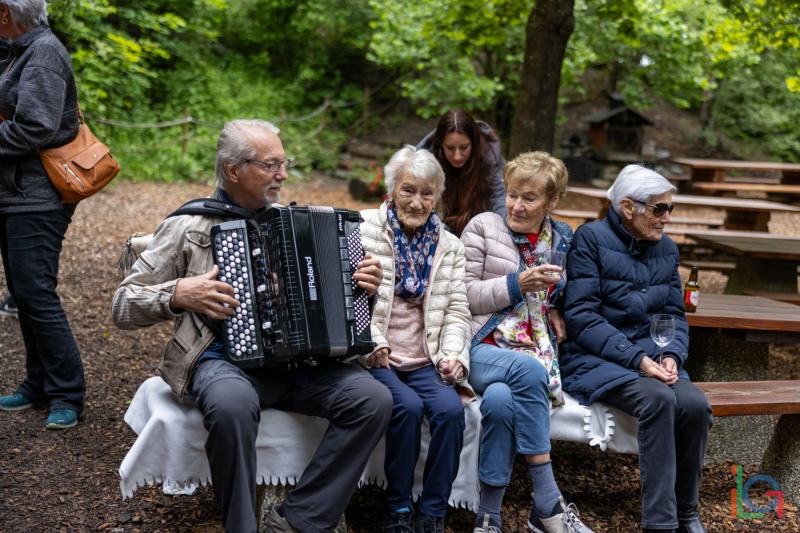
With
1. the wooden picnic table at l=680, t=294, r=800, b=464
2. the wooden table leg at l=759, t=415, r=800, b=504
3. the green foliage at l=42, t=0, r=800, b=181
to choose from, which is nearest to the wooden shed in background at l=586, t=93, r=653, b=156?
the green foliage at l=42, t=0, r=800, b=181

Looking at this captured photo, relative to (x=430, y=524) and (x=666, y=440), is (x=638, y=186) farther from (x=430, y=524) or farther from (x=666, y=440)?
(x=430, y=524)

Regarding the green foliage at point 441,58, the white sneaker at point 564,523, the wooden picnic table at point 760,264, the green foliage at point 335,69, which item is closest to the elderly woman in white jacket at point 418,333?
the white sneaker at point 564,523

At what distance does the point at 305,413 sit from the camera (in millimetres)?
3039

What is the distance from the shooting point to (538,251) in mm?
3623

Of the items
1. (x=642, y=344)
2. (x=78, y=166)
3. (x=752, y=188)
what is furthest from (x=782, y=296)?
(x=752, y=188)

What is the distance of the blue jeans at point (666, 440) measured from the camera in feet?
10.6

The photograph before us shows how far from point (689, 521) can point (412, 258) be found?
5.33 ft

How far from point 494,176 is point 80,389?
2.47 m

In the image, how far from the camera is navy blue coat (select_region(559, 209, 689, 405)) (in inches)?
137

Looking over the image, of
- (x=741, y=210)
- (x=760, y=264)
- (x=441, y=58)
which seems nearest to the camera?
(x=760, y=264)

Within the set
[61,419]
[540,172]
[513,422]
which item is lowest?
[61,419]

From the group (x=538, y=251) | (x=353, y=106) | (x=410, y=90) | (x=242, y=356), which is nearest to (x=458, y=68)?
(x=410, y=90)

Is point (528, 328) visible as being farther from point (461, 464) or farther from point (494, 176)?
point (494, 176)

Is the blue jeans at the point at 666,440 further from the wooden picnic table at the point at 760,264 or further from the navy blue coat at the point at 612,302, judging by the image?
the wooden picnic table at the point at 760,264
